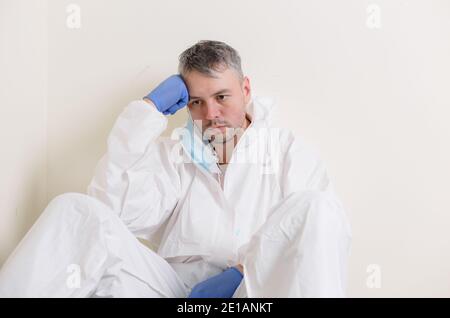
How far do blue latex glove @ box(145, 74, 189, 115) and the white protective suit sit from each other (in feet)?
0.14

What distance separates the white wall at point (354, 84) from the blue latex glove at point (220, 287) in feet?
1.88

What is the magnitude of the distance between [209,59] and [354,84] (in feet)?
1.51

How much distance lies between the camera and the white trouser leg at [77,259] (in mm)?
1162

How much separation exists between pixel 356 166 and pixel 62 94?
0.91 m

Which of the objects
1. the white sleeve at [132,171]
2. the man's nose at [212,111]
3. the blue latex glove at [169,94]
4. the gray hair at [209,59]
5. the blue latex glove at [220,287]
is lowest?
the blue latex glove at [220,287]

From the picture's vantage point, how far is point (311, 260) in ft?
3.48

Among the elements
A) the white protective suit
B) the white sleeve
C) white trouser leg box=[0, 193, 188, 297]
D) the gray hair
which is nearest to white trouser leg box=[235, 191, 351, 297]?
the white protective suit

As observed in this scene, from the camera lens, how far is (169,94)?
1.50 m

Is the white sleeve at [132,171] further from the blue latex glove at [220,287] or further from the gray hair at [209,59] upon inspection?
the blue latex glove at [220,287]

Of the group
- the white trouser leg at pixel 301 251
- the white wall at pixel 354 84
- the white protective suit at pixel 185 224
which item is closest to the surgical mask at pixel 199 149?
the white protective suit at pixel 185 224

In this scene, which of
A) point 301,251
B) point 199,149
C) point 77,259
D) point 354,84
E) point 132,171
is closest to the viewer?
point 301,251

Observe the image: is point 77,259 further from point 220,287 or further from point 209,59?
point 209,59

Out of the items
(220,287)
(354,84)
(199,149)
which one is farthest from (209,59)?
(220,287)

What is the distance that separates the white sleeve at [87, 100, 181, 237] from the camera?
143 centimetres
